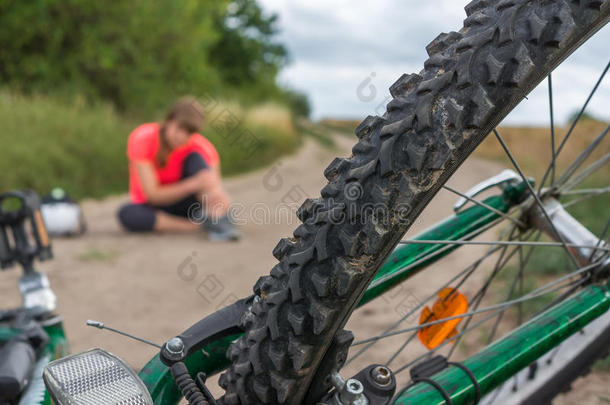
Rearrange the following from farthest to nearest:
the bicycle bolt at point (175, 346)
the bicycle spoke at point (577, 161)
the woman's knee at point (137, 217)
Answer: the woman's knee at point (137, 217)
the bicycle spoke at point (577, 161)
the bicycle bolt at point (175, 346)

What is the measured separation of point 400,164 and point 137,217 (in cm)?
412

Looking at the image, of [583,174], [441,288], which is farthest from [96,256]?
[583,174]

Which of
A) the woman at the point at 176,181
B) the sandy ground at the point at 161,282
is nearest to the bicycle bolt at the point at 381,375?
the sandy ground at the point at 161,282

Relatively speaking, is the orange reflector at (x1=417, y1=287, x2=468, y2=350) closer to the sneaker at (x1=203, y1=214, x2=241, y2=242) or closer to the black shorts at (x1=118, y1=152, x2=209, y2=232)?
the sneaker at (x1=203, y1=214, x2=241, y2=242)

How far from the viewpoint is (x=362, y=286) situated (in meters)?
0.81

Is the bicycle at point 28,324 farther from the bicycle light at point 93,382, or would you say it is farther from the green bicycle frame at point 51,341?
the bicycle light at point 93,382

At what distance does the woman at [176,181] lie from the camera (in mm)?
4520

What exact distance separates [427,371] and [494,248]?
0.58m

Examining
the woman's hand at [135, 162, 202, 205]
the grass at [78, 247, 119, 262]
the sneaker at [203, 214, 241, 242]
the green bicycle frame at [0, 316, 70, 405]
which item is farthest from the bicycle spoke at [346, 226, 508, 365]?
the woman's hand at [135, 162, 202, 205]

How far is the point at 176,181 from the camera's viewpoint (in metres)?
4.82

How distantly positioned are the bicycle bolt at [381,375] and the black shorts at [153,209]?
3983mm

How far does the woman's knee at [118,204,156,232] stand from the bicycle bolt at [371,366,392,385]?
3.98 m

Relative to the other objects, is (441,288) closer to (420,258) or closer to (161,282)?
(420,258)

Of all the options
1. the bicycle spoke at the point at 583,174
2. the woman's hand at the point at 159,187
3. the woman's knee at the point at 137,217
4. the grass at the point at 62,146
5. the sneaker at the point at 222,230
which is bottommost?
the bicycle spoke at the point at 583,174
